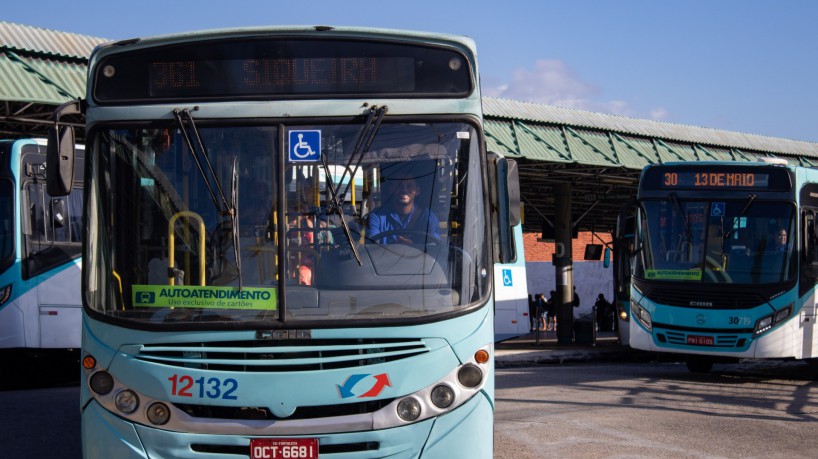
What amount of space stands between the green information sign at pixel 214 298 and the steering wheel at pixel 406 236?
0.69m

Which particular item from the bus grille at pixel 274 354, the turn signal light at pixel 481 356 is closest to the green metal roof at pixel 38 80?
the bus grille at pixel 274 354

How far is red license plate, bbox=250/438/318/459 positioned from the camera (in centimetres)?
573

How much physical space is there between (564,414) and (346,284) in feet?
18.9

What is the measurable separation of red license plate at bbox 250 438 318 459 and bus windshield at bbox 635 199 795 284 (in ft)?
36.6

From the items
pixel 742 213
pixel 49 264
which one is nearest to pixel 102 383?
pixel 49 264

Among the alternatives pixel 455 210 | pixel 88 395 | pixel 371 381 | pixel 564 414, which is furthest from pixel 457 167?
pixel 564 414

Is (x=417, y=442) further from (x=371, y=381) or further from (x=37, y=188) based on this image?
(x=37, y=188)

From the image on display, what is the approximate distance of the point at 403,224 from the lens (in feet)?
20.5

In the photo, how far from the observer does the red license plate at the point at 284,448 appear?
5.73 meters

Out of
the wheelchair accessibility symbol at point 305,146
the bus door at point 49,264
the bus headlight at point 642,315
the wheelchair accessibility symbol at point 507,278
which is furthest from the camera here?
the wheelchair accessibility symbol at point 507,278

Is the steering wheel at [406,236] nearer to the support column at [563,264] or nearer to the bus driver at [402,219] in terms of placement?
the bus driver at [402,219]

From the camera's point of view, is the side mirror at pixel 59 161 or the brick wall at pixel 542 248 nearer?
the side mirror at pixel 59 161

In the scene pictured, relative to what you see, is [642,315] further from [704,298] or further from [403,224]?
[403,224]

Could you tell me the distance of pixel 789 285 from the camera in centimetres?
1540
